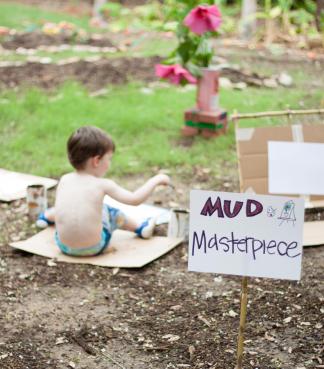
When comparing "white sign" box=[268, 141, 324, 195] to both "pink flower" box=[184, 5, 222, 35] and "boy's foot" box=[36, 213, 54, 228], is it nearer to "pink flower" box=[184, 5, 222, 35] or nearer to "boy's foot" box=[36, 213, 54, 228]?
"boy's foot" box=[36, 213, 54, 228]

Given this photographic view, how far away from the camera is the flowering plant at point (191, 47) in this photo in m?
5.52

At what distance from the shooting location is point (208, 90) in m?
5.83

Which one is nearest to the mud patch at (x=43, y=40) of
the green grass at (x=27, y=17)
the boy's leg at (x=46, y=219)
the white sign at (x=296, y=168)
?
the green grass at (x=27, y=17)

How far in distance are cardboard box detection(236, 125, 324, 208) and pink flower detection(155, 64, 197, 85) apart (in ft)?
4.78

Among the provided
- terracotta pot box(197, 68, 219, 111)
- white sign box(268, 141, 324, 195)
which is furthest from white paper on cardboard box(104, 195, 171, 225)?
terracotta pot box(197, 68, 219, 111)

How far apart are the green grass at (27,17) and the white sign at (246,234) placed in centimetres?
988

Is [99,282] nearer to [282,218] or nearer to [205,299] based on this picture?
[205,299]

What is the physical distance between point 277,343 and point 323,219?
158cm

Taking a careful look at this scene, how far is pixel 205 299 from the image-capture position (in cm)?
339

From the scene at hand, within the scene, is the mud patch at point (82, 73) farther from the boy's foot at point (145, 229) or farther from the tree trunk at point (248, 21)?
the boy's foot at point (145, 229)

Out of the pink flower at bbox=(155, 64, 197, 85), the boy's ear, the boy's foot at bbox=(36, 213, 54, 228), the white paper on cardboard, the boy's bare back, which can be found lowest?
the white paper on cardboard

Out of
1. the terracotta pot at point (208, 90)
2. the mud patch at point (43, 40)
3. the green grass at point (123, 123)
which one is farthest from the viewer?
the mud patch at point (43, 40)

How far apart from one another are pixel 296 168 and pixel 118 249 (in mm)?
1195

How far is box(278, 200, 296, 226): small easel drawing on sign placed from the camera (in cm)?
240
